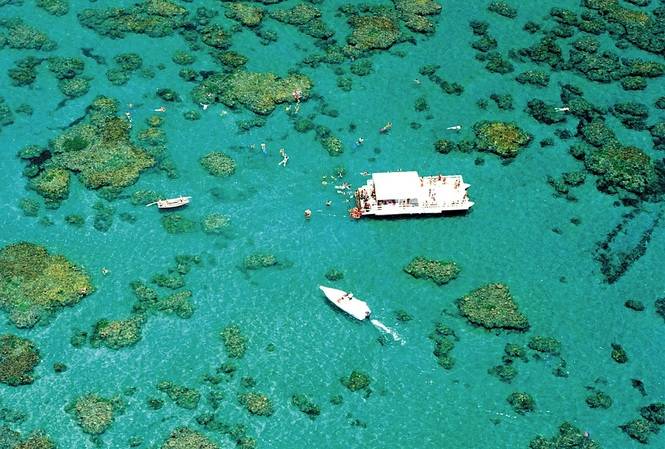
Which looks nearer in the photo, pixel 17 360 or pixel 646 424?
pixel 646 424

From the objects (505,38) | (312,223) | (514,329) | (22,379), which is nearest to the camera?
(22,379)

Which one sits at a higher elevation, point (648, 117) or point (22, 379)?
point (648, 117)

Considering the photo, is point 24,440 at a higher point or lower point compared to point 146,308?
lower

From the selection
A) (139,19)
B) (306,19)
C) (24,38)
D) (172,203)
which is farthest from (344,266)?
(24,38)

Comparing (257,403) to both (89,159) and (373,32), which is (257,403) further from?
(373,32)

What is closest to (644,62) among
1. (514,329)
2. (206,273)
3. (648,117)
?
(648,117)

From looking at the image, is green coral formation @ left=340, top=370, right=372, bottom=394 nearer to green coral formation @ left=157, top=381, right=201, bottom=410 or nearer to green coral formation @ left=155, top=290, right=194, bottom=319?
green coral formation @ left=157, top=381, right=201, bottom=410

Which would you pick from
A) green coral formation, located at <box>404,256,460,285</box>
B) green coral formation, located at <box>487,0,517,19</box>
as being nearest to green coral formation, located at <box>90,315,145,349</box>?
green coral formation, located at <box>404,256,460,285</box>

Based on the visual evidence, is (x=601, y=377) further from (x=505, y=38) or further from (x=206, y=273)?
(x=505, y=38)
